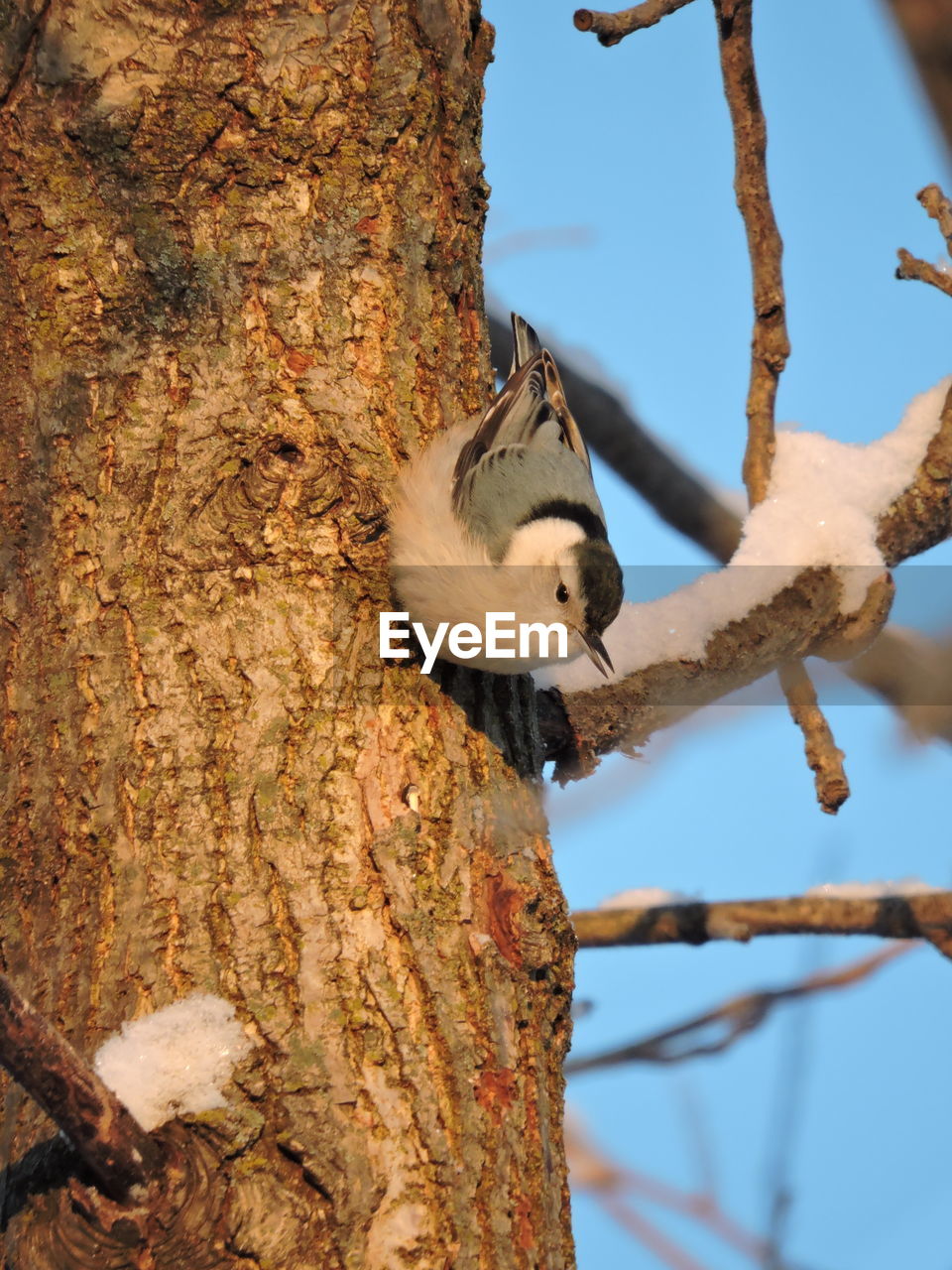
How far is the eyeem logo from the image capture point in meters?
1.72

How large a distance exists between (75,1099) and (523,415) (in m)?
1.49

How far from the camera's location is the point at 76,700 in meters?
1.54

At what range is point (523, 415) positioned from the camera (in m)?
2.32

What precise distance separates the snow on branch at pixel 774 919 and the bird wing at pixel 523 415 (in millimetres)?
958

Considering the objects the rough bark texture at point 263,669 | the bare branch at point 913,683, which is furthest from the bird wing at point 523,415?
the bare branch at point 913,683

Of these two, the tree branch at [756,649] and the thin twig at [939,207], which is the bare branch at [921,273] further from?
the tree branch at [756,649]

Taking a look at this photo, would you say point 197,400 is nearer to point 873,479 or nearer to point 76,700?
point 76,700

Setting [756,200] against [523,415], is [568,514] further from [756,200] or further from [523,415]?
[756,200]

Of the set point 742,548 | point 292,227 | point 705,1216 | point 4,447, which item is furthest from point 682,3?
point 705,1216

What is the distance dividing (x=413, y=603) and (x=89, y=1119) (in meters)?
0.82

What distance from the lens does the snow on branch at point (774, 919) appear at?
2.43m

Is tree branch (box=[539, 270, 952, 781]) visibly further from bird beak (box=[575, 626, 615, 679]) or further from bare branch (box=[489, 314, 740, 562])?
bare branch (box=[489, 314, 740, 562])

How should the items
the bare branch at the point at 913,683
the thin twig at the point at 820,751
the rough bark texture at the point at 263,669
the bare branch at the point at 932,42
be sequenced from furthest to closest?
the bare branch at the point at 913,683 < the thin twig at the point at 820,751 < the bare branch at the point at 932,42 < the rough bark texture at the point at 263,669

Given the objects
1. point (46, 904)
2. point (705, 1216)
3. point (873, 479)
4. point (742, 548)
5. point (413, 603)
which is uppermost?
point (873, 479)
